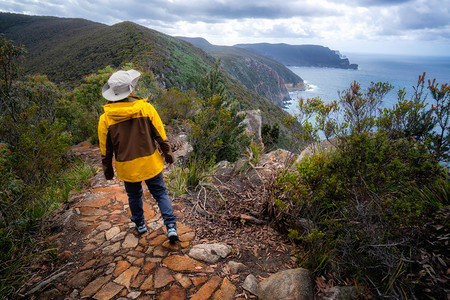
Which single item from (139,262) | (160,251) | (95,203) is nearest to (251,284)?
(160,251)

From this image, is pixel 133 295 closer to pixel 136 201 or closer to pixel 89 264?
pixel 89 264

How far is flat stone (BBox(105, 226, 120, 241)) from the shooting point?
2841 mm

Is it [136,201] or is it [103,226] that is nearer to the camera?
[136,201]

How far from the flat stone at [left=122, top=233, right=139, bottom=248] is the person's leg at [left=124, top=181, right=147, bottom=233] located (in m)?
0.11

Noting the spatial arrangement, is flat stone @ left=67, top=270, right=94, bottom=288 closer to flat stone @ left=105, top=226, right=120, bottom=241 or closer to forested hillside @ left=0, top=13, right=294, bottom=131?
flat stone @ left=105, top=226, right=120, bottom=241

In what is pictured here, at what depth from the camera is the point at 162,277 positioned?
7.14ft

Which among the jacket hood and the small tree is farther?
the small tree

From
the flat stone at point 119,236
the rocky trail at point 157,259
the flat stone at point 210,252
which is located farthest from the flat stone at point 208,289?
the flat stone at point 119,236

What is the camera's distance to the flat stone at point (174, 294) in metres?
1.96

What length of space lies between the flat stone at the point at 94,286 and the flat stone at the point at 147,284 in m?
0.37

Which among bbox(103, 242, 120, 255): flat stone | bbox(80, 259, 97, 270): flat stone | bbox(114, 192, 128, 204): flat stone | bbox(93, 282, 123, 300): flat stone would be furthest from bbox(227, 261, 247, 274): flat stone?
bbox(114, 192, 128, 204): flat stone

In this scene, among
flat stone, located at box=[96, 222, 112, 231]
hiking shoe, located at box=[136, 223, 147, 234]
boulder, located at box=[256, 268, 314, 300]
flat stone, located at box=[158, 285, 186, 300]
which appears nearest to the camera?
boulder, located at box=[256, 268, 314, 300]

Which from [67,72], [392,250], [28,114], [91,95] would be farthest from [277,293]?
[67,72]

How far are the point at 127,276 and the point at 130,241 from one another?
1.92 ft
